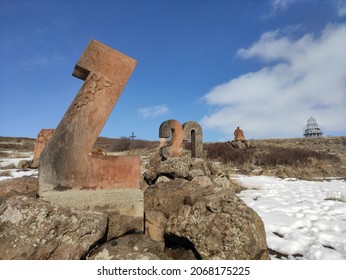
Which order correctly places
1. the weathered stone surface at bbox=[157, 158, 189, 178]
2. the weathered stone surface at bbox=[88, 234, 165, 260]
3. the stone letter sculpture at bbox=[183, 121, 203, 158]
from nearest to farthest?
1. the weathered stone surface at bbox=[88, 234, 165, 260]
2. the weathered stone surface at bbox=[157, 158, 189, 178]
3. the stone letter sculpture at bbox=[183, 121, 203, 158]

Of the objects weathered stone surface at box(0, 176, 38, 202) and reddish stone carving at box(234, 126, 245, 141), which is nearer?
weathered stone surface at box(0, 176, 38, 202)

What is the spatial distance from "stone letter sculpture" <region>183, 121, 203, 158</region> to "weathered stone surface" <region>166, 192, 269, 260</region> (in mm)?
6799

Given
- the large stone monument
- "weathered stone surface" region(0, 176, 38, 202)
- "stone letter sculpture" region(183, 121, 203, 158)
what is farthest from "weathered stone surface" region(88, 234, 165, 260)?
"stone letter sculpture" region(183, 121, 203, 158)

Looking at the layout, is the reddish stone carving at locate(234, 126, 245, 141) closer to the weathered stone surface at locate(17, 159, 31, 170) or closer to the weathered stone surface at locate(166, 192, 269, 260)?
the weathered stone surface at locate(17, 159, 31, 170)

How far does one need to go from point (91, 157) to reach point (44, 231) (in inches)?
37.1

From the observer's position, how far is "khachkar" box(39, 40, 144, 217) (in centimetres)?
277

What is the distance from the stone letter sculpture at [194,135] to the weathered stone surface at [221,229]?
680cm

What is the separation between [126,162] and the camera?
9.98 ft
